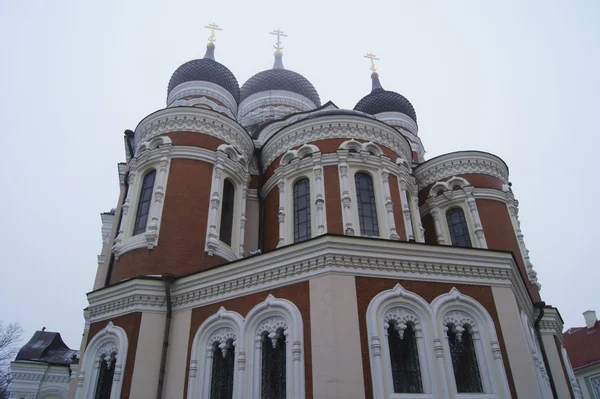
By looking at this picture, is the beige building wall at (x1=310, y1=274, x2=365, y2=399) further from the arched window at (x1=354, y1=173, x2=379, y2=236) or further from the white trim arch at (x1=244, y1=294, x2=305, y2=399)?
the arched window at (x1=354, y1=173, x2=379, y2=236)

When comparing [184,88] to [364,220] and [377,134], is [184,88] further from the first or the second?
[364,220]

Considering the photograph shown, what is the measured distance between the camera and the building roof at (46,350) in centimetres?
3022

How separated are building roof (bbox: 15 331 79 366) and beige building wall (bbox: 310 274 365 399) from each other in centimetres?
2503

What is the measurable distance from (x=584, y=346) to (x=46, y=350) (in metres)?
33.3

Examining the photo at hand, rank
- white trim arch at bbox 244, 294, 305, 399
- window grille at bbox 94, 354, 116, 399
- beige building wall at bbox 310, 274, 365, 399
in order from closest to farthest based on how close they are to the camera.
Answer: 1. beige building wall at bbox 310, 274, 365, 399
2. white trim arch at bbox 244, 294, 305, 399
3. window grille at bbox 94, 354, 116, 399

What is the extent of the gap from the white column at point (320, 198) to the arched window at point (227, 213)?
2902 mm

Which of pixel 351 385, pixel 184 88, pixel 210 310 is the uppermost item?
pixel 184 88

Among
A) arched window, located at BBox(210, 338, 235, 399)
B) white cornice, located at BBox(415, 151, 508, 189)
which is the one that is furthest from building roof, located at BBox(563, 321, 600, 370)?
arched window, located at BBox(210, 338, 235, 399)

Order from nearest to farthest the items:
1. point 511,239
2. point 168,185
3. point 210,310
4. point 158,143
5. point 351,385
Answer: point 351,385 → point 210,310 → point 168,185 → point 158,143 → point 511,239

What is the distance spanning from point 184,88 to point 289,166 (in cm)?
887

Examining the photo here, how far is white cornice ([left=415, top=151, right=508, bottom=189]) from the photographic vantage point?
758 inches

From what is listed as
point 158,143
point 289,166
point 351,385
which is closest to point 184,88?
point 158,143

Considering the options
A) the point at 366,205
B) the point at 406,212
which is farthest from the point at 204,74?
the point at 406,212

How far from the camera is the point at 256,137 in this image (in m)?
21.5
